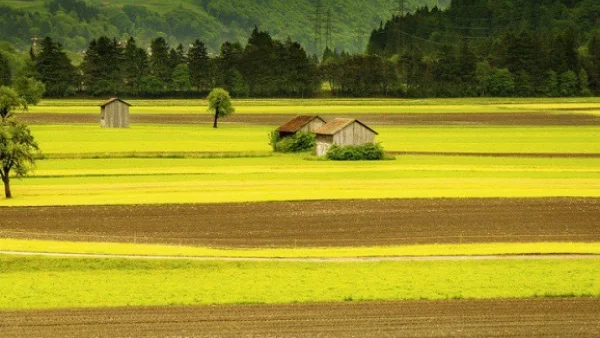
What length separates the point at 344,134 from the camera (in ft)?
311

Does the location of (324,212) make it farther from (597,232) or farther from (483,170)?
(483,170)

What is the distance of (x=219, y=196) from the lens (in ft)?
219

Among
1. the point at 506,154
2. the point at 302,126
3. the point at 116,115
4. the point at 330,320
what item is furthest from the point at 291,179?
the point at 116,115

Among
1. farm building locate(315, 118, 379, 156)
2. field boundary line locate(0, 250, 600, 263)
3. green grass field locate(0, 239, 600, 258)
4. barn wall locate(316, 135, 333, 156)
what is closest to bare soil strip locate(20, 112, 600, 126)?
barn wall locate(316, 135, 333, 156)

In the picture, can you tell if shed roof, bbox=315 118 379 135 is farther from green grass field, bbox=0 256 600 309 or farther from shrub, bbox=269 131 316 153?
green grass field, bbox=0 256 600 309

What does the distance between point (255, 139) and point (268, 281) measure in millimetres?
69977

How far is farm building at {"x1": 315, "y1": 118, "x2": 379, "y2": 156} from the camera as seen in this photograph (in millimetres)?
94625

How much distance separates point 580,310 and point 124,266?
18.1 m

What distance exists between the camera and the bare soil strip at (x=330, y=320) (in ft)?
114

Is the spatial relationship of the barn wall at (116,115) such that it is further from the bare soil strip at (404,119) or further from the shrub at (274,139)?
the shrub at (274,139)

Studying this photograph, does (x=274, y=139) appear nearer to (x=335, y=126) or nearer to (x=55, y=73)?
(x=335, y=126)

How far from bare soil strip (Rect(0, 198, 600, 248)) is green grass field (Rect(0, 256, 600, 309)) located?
5224mm

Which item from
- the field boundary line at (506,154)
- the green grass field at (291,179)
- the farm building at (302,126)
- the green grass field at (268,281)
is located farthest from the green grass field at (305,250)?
the farm building at (302,126)

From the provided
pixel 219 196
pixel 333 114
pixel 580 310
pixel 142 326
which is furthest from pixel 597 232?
pixel 333 114
